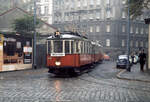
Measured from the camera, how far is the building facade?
60281 mm

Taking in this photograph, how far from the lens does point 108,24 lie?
61.2 metres

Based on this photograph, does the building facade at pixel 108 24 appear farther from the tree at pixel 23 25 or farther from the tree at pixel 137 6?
the tree at pixel 137 6

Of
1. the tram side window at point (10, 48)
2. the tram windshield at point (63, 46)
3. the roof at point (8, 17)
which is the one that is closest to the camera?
the tram windshield at point (63, 46)

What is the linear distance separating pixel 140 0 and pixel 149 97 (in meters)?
12.8

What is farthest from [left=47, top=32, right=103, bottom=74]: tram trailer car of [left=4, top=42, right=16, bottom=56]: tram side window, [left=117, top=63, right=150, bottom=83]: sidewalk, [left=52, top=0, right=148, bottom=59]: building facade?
[left=52, top=0, right=148, bottom=59]: building facade

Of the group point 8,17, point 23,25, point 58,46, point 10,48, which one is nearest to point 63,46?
point 58,46

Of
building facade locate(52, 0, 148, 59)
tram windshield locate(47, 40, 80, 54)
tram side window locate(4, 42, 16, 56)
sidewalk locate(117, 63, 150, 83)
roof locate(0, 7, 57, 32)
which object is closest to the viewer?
sidewalk locate(117, 63, 150, 83)

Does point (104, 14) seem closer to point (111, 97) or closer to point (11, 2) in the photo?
point (11, 2)

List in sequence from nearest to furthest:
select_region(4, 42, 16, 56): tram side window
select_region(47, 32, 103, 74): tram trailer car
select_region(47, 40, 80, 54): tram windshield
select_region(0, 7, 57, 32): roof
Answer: select_region(47, 32, 103, 74): tram trailer car < select_region(47, 40, 80, 54): tram windshield < select_region(4, 42, 16, 56): tram side window < select_region(0, 7, 57, 32): roof

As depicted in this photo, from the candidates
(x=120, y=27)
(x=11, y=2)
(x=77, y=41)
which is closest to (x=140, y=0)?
(x=77, y=41)

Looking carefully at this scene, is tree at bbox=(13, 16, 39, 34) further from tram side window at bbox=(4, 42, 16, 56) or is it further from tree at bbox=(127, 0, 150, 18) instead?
tree at bbox=(127, 0, 150, 18)

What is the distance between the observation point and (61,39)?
16.8 m

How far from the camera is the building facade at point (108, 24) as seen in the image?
60.3 meters

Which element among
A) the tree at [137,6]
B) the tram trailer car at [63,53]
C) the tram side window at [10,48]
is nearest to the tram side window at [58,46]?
the tram trailer car at [63,53]
